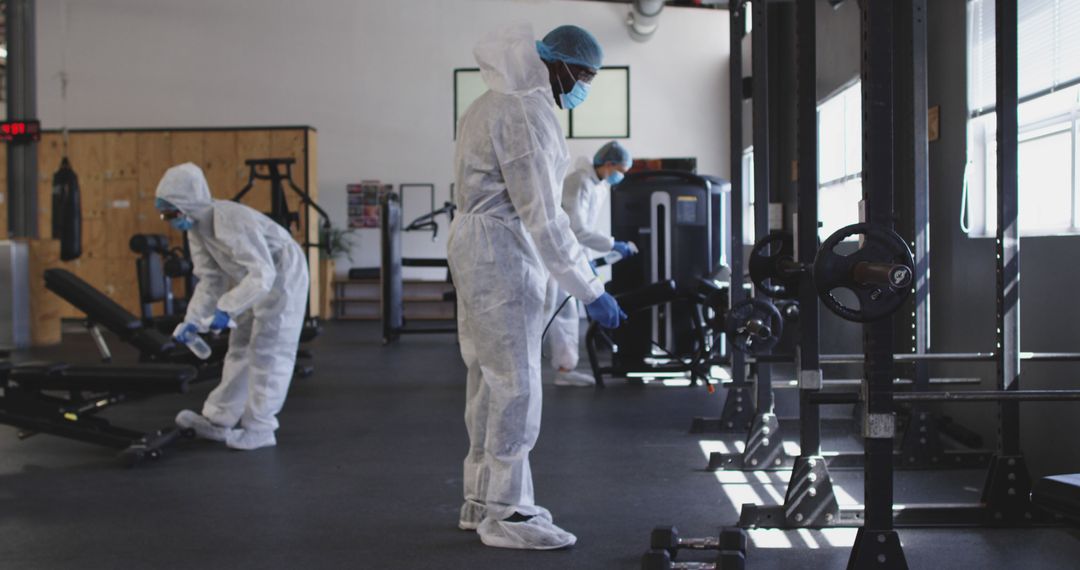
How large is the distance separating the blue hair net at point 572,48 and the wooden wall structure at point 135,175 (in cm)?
909

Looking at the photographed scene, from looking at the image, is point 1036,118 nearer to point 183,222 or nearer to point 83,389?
point 183,222

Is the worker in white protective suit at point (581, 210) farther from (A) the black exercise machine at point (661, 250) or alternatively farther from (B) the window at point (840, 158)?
(B) the window at point (840, 158)

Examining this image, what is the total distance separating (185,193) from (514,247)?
2.15 m

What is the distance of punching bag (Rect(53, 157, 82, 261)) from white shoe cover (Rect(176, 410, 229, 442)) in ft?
14.7

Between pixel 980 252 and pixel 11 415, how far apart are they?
14.1 ft

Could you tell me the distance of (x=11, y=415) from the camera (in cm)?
411

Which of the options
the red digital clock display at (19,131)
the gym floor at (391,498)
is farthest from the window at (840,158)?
Answer: the red digital clock display at (19,131)

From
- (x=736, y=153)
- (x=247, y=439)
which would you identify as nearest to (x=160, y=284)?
(x=247, y=439)

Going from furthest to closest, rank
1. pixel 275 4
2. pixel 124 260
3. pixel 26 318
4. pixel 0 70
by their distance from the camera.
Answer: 1. pixel 0 70
2. pixel 275 4
3. pixel 124 260
4. pixel 26 318

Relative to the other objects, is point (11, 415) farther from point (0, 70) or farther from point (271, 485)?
point (0, 70)

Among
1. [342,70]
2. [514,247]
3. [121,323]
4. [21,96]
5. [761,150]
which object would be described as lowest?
[121,323]

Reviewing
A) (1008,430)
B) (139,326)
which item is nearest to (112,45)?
(139,326)

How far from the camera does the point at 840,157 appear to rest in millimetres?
6531

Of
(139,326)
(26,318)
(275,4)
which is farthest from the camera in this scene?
(275,4)
